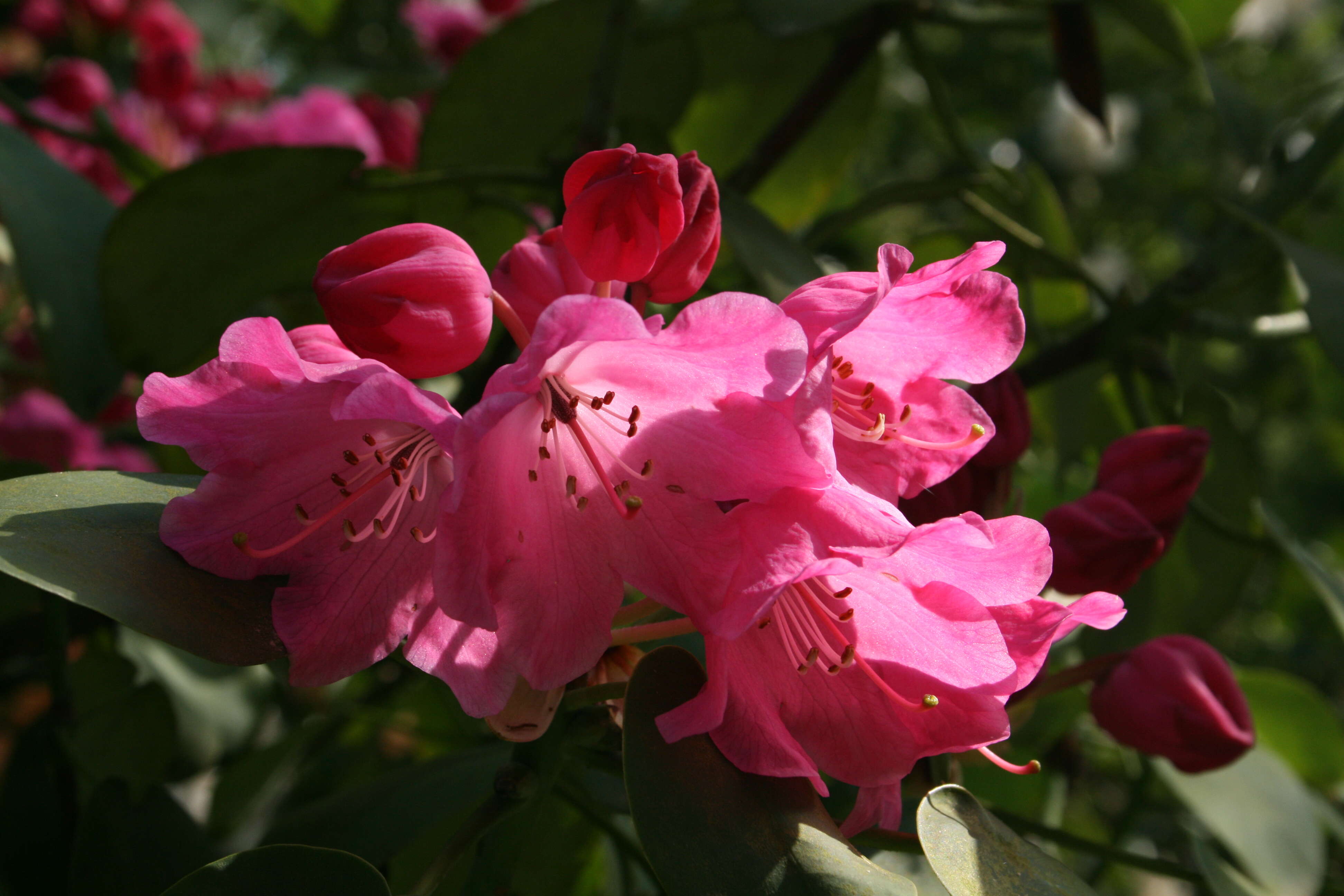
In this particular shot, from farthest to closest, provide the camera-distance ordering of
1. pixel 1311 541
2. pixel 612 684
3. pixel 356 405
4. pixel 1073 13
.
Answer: pixel 1311 541 → pixel 1073 13 → pixel 612 684 → pixel 356 405

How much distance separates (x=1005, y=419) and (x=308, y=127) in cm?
109

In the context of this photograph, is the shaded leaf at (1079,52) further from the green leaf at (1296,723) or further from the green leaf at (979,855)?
the green leaf at (979,855)

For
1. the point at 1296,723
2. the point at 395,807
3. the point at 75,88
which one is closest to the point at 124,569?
the point at 395,807

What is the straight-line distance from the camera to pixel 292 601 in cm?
54

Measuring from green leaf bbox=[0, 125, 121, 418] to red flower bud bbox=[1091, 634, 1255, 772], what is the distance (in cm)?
80

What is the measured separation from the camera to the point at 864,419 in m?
0.62

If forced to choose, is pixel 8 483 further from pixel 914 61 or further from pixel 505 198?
pixel 914 61

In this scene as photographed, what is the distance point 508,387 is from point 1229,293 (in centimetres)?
79

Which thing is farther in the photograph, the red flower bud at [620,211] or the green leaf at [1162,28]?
the green leaf at [1162,28]

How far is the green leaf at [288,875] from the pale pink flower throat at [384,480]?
15 cm

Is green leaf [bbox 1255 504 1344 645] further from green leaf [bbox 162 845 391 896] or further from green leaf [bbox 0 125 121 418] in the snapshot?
green leaf [bbox 0 125 121 418]

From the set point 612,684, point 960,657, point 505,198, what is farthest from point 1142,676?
point 505,198

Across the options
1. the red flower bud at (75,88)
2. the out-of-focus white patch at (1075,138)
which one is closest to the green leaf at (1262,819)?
the out-of-focus white patch at (1075,138)

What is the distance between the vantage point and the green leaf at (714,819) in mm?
489
